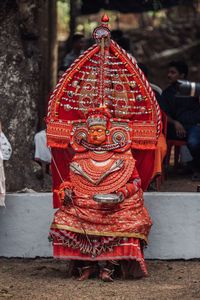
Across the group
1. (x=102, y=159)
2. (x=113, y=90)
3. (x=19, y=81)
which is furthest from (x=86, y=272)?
(x=19, y=81)

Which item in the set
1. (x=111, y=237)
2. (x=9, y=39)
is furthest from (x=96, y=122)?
(x=9, y=39)

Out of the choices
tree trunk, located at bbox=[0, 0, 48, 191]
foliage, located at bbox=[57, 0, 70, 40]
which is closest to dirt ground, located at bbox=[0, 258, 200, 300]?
tree trunk, located at bbox=[0, 0, 48, 191]

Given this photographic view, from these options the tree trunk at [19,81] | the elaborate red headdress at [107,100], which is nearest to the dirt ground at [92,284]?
the elaborate red headdress at [107,100]

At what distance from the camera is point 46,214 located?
8.71 meters

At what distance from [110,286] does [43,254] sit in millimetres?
1315

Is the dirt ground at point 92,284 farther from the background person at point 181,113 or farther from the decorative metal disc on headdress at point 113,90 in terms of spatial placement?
the background person at point 181,113

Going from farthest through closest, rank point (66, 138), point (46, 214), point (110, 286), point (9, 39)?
point (9, 39) < point (46, 214) < point (66, 138) < point (110, 286)

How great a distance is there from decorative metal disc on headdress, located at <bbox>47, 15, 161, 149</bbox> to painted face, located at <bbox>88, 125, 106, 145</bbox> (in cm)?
24

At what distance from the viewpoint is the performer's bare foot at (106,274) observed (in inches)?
304

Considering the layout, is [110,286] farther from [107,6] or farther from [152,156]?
[107,6]

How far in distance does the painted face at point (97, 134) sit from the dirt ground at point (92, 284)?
1.19 m

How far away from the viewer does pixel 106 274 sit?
305 inches

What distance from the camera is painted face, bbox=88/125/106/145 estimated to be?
785cm

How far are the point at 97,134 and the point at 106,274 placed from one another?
1193 mm
